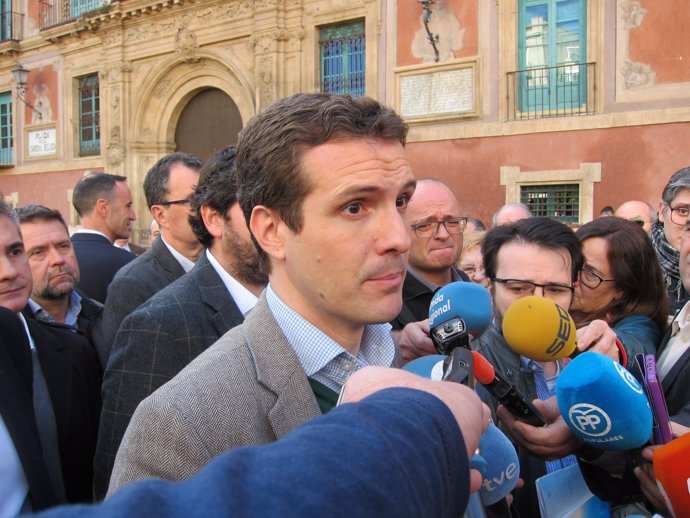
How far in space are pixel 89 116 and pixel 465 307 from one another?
18.4m

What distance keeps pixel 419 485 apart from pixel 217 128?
15662 millimetres

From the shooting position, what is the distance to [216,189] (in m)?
2.64

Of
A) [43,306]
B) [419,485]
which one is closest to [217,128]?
[43,306]

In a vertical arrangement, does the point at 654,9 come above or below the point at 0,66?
below

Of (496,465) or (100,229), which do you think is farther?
(100,229)

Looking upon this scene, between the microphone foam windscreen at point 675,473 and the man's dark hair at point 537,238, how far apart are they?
1137 mm

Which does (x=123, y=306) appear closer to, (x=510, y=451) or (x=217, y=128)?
(x=510, y=451)

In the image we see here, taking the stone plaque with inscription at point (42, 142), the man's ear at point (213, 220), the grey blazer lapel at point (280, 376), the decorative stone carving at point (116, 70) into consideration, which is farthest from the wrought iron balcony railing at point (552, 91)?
the stone plaque with inscription at point (42, 142)

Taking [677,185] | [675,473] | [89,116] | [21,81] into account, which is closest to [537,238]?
[675,473]

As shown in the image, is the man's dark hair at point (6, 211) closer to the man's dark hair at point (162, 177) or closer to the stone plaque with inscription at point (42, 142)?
the man's dark hair at point (162, 177)

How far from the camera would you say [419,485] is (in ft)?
2.38

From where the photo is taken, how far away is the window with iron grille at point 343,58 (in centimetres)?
1256

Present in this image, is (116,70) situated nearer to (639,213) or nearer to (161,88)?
(161,88)

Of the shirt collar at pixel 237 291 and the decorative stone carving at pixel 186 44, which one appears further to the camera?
the decorative stone carving at pixel 186 44
